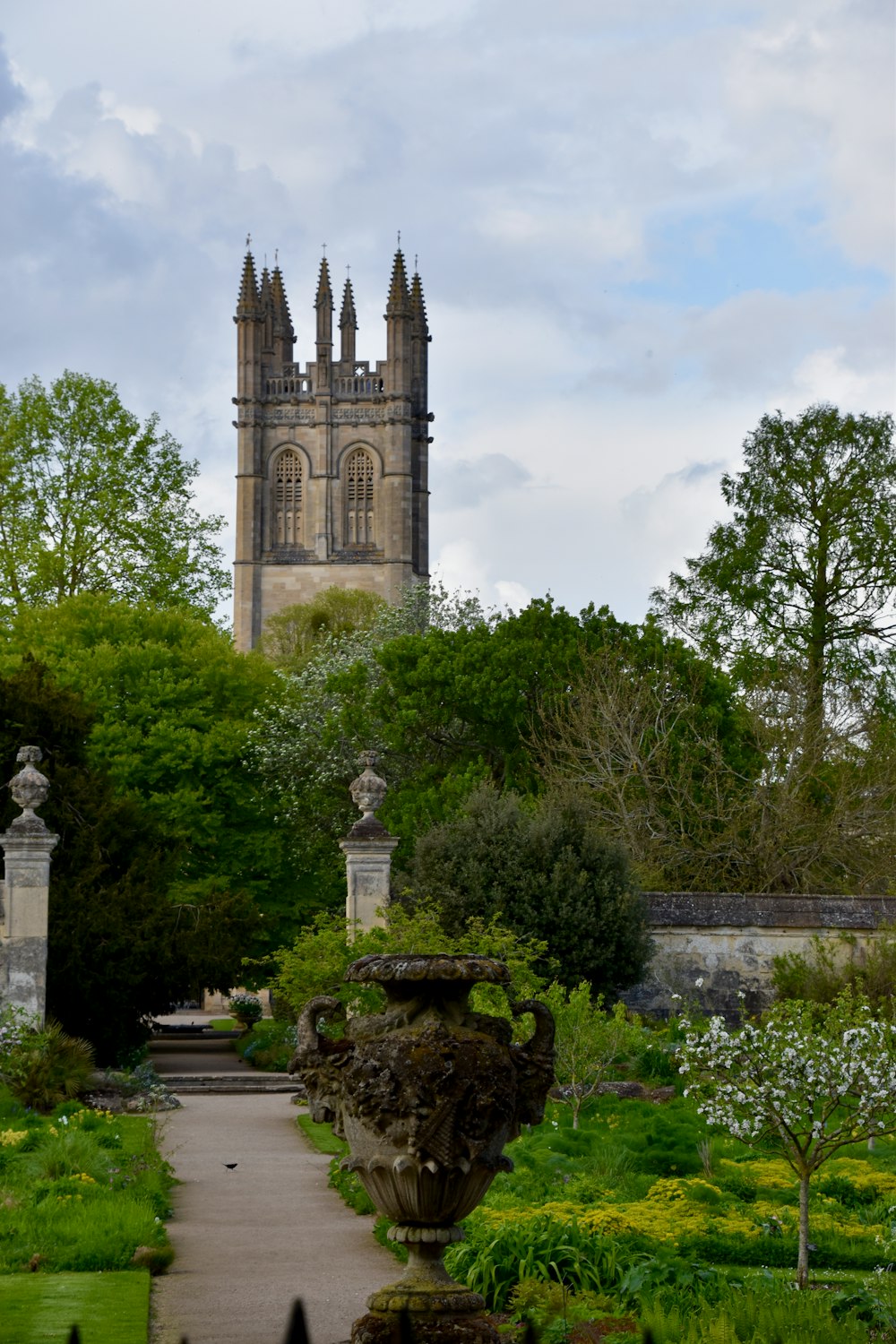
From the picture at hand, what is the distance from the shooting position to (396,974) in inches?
307

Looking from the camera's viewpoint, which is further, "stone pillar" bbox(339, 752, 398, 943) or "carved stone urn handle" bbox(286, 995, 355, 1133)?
"stone pillar" bbox(339, 752, 398, 943)

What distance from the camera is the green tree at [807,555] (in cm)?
3334

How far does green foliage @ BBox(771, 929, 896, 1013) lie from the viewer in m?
19.2

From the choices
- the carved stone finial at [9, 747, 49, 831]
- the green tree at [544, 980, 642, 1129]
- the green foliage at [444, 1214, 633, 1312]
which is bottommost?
the green foliage at [444, 1214, 633, 1312]

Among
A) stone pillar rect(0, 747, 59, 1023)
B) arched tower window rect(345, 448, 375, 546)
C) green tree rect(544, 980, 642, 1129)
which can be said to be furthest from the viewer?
arched tower window rect(345, 448, 375, 546)

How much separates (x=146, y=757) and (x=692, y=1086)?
2188 centimetres

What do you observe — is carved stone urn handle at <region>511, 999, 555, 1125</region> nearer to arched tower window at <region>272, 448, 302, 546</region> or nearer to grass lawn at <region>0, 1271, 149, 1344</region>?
grass lawn at <region>0, 1271, 149, 1344</region>

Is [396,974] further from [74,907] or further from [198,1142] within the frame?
[74,907]

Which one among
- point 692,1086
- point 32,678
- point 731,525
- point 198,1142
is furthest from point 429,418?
point 692,1086

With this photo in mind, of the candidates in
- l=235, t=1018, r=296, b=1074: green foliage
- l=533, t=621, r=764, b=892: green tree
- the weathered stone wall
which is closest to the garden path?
the weathered stone wall

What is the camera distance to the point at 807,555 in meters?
33.9

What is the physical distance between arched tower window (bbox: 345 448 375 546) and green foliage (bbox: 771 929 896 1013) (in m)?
61.9

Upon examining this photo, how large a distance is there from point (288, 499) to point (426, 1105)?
2980 inches

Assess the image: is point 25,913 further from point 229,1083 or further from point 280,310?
point 280,310
